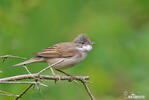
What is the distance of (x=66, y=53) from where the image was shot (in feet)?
18.7

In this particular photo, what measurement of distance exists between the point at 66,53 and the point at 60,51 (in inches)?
4.1

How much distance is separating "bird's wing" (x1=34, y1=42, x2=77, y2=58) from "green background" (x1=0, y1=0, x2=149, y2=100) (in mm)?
377

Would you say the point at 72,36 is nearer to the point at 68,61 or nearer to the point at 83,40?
the point at 83,40

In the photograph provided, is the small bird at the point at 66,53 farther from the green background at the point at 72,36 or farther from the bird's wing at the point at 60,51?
the green background at the point at 72,36

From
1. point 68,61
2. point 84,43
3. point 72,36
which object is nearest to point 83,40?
point 84,43

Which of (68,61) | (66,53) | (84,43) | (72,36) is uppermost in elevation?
(72,36)

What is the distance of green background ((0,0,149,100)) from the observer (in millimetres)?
5664

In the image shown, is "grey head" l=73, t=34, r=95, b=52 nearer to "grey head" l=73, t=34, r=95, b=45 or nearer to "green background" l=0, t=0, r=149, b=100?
"grey head" l=73, t=34, r=95, b=45

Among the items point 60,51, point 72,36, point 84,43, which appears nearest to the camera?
point 60,51

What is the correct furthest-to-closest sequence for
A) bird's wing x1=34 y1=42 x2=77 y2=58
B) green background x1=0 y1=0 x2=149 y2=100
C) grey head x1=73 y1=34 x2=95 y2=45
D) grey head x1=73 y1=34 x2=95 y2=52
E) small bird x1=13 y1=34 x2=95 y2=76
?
1. grey head x1=73 y1=34 x2=95 y2=45
2. grey head x1=73 y1=34 x2=95 y2=52
3. green background x1=0 y1=0 x2=149 y2=100
4. bird's wing x1=34 y1=42 x2=77 y2=58
5. small bird x1=13 y1=34 x2=95 y2=76

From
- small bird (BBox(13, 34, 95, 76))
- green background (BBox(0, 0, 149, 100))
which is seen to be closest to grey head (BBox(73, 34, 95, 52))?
small bird (BBox(13, 34, 95, 76))

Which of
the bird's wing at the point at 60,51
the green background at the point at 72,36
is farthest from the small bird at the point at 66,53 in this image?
the green background at the point at 72,36

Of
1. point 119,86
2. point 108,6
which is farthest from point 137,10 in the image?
point 119,86

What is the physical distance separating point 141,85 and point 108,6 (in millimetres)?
3630
